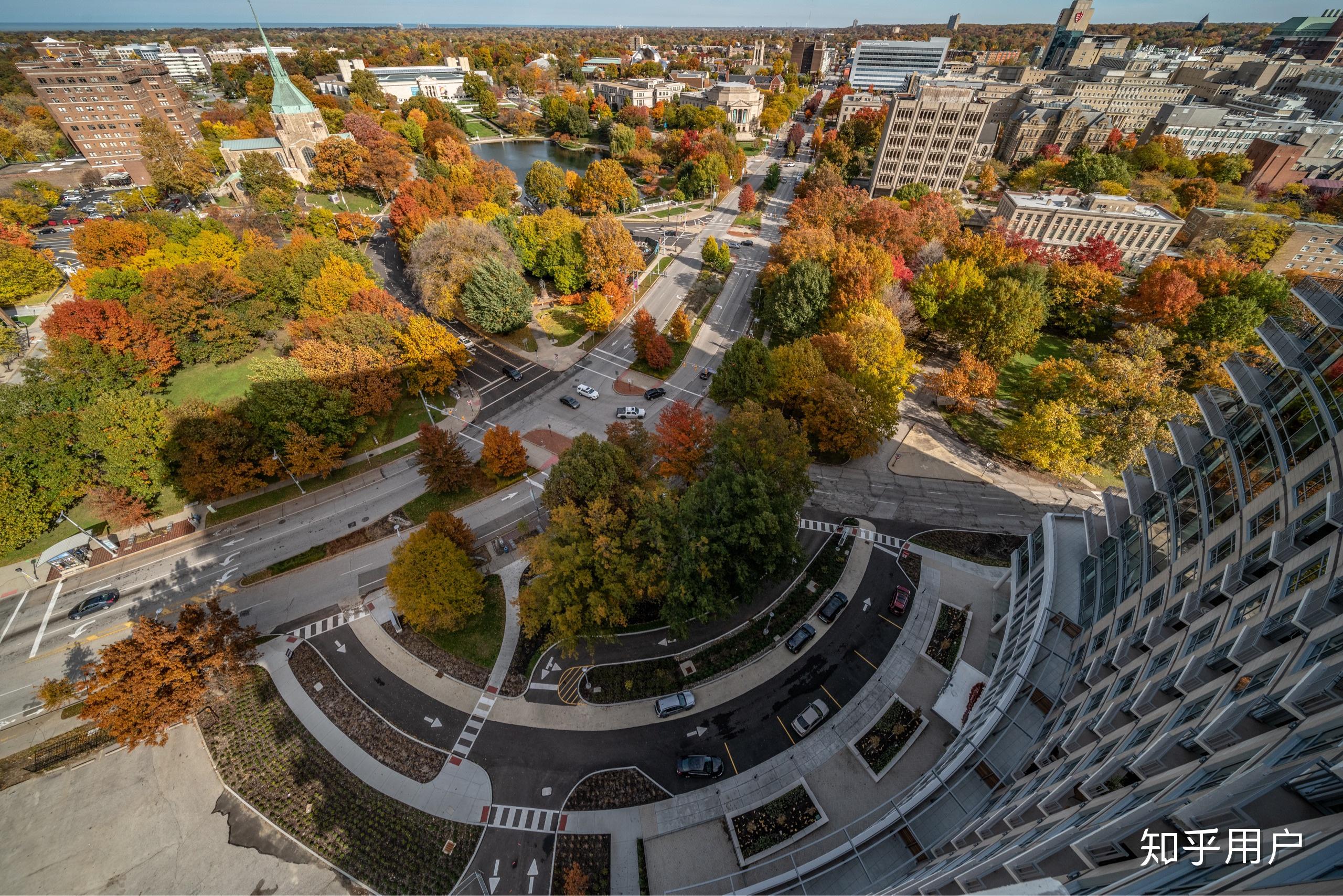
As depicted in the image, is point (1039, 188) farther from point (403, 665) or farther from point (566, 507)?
point (403, 665)

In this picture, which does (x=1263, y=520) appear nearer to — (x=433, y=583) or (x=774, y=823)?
(x=774, y=823)

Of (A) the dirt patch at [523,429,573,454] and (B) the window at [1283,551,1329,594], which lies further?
(A) the dirt patch at [523,429,573,454]

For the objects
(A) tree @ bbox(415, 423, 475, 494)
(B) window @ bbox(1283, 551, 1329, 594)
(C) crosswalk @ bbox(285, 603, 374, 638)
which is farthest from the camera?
(A) tree @ bbox(415, 423, 475, 494)

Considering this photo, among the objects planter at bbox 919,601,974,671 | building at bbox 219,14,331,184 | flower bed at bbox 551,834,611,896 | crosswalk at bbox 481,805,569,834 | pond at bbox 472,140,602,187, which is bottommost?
crosswalk at bbox 481,805,569,834

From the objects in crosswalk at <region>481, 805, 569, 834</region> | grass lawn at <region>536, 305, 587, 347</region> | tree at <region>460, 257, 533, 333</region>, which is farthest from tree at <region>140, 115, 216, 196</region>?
crosswalk at <region>481, 805, 569, 834</region>

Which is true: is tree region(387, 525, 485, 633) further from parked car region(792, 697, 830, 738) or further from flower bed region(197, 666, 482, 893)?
parked car region(792, 697, 830, 738)

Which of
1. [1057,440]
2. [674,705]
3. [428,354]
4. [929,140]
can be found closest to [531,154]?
[929,140]

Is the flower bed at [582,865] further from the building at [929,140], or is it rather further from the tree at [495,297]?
the building at [929,140]
